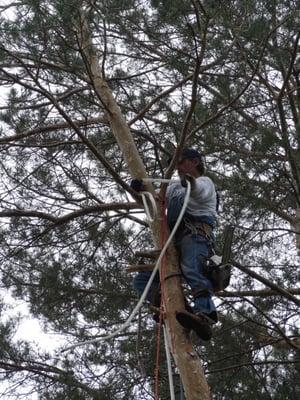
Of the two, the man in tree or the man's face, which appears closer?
the man in tree

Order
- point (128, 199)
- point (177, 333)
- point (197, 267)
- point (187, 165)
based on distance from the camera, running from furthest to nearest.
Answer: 1. point (128, 199)
2. point (187, 165)
3. point (197, 267)
4. point (177, 333)

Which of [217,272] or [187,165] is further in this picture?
[187,165]

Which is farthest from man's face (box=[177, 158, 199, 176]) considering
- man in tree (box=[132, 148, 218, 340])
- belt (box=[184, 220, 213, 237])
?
belt (box=[184, 220, 213, 237])

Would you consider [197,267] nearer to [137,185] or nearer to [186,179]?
[186,179]

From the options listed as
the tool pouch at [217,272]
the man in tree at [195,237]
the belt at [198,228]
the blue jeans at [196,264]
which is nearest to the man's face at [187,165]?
the man in tree at [195,237]

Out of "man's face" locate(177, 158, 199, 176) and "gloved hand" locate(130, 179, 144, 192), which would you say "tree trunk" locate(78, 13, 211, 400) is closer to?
"gloved hand" locate(130, 179, 144, 192)

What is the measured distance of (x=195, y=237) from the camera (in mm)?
3197

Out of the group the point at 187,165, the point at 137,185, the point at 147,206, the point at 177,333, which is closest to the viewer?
the point at 177,333

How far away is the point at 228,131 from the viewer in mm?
5270

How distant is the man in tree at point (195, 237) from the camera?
2.94 metres

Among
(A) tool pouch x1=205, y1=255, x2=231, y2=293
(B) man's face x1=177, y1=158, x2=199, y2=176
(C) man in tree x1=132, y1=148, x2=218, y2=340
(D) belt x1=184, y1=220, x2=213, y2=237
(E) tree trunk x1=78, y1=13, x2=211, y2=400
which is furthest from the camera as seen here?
(B) man's face x1=177, y1=158, x2=199, y2=176

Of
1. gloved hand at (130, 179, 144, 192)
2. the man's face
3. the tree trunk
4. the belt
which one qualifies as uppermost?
the man's face

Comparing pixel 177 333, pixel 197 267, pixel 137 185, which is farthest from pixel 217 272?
pixel 137 185

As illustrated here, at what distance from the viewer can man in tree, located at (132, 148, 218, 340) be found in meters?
2.94
